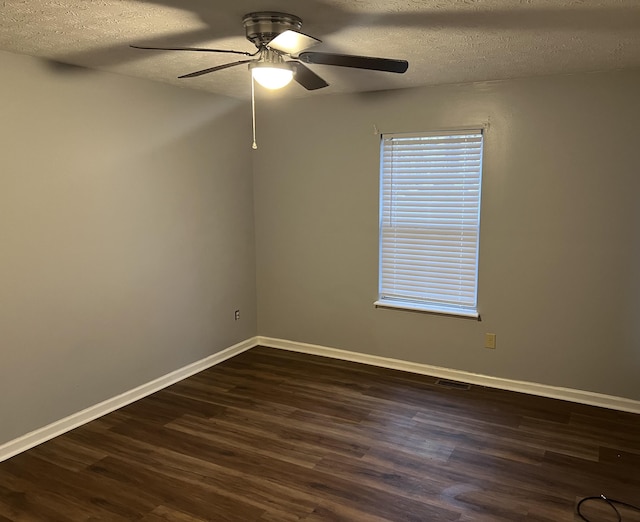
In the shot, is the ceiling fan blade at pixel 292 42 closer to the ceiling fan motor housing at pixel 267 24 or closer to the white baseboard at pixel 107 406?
the ceiling fan motor housing at pixel 267 24

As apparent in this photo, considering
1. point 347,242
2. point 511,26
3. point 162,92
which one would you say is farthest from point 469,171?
point 162,92

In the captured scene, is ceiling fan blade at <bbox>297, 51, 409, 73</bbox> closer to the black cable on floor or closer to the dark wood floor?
the dark wood floor

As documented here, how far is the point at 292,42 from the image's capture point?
2.18 metres

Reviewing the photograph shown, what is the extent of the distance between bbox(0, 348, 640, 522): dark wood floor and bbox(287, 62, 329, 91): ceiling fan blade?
2080mm

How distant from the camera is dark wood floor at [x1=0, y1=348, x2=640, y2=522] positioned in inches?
98.5

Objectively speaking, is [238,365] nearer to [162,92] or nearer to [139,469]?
[139,469]

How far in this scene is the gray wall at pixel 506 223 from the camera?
11.2ft

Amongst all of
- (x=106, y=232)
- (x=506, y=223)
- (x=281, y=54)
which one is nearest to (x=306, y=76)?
(x=281, y=54)

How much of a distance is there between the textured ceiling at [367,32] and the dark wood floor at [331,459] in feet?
7.44

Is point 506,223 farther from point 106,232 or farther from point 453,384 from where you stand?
point 106,232

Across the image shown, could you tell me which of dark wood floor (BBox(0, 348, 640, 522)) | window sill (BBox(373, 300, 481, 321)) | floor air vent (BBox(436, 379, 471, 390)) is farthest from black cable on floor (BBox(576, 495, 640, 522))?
window sill (BBox(373, 300, 481, 321))

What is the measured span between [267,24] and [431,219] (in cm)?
218

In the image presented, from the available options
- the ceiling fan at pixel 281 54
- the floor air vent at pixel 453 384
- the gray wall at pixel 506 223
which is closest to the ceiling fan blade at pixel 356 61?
the ceiling fan at pixel 281 54

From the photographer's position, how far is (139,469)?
9.32ft
